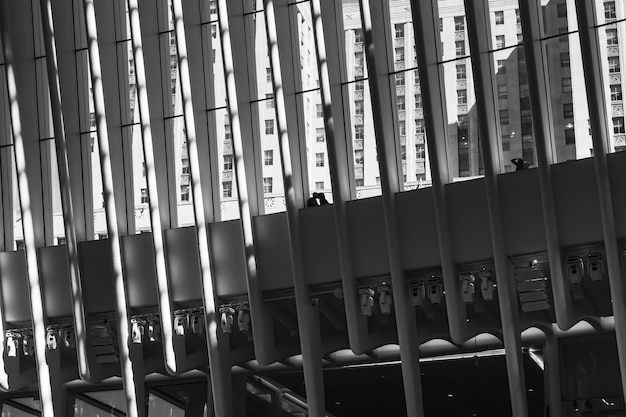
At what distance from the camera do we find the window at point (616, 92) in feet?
46.1

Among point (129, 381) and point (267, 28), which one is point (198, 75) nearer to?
point (267, 28)

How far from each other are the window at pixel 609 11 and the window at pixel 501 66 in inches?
63.8

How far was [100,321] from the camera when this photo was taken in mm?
16891

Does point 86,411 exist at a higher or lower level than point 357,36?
lower

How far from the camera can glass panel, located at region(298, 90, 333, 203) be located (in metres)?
16.0

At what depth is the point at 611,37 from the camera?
14.1 meters

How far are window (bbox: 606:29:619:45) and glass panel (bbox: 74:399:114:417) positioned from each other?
1183 cm

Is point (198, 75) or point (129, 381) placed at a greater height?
point (198, 75)

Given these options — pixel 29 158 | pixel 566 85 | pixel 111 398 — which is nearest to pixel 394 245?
pixel 566 85

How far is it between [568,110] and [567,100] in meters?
0.15

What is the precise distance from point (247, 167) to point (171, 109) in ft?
7.76

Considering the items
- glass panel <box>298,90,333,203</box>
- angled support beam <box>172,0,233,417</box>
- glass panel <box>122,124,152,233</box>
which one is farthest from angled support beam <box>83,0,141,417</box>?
glass panel <box>298,90,333,203</box>

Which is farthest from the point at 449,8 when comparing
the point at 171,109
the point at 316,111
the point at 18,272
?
the point at 18,272

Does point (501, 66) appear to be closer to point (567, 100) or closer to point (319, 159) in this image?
point (567, 100)
